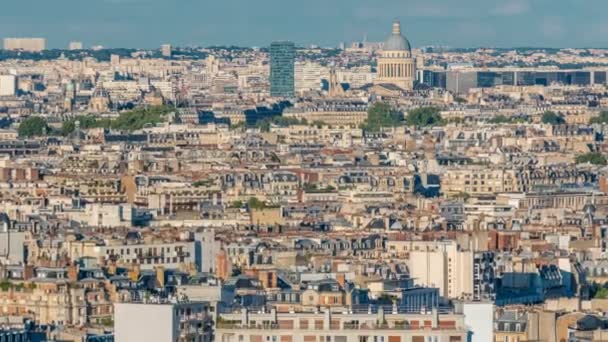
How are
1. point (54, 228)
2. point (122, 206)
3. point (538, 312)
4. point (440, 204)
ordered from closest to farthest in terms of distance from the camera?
point (538, 312) → point (54, 228) → point (122, 206) → point (440, 204)

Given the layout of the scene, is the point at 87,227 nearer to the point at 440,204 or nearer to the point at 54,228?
the point at 54,228

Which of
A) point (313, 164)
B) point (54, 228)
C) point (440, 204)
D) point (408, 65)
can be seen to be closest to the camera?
point (54, 228)

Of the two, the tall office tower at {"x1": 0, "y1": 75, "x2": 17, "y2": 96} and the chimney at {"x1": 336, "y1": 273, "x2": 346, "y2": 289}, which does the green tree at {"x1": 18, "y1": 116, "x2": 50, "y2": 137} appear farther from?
the chimney at {"x1": 336, "y1": 273, "x2": 346, "y2": 289}

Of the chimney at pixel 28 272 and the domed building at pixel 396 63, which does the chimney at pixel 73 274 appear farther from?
the domed building at pixel 396 63

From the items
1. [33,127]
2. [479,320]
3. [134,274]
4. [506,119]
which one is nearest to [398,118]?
[506,119]

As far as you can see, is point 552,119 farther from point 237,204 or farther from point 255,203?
point 255,203

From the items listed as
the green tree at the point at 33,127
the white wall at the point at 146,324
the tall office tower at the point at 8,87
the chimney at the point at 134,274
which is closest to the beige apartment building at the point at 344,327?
the white wall at the point at 146,324

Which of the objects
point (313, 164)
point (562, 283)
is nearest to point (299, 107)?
point (313, 164)
